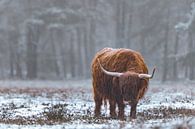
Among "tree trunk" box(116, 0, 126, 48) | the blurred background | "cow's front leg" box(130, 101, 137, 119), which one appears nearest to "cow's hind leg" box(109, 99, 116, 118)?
"cow's front leg" box(130, 101, 137, 119)

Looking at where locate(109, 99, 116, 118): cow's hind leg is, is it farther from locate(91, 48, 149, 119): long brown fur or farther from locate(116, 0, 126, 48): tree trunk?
locate(116, 0, 126, 48): tree trunk

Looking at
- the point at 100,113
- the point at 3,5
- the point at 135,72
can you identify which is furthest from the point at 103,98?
the point at 3,5

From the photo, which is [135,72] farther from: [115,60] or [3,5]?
[3,5]

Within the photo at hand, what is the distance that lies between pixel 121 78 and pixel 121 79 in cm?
3

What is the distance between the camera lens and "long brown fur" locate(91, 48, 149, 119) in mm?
12906

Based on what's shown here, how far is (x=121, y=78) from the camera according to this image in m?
12.9

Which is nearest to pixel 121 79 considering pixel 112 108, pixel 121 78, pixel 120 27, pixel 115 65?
pixel 121 78

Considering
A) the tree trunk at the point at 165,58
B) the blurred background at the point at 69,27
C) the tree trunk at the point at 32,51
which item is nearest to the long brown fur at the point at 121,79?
the blurred background at the point at 69,27

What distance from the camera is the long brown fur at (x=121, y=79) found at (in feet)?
42.3

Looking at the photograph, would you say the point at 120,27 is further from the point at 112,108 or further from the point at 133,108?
the point at 133,108

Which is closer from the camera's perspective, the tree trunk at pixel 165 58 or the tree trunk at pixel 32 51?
the tree trunk at pixel 165 58

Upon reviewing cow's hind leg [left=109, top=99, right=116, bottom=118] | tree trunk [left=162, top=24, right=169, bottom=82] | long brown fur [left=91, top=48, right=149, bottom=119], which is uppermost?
long brown fur [left=91, top=48, right=149, bottom=119]

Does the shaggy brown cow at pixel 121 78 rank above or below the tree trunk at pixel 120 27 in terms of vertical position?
above

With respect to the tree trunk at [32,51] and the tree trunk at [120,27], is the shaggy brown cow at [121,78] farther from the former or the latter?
the tree trunk at [120,27]
